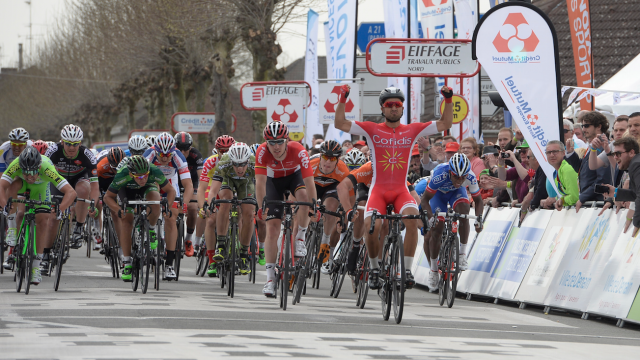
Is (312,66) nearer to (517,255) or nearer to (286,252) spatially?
(517,255)

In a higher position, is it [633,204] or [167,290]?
[633,204]

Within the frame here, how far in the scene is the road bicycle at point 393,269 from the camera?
9422 mm

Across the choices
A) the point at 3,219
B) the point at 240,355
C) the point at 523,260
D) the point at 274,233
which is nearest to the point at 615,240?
the point at 523,260

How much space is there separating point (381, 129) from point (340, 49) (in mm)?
13065

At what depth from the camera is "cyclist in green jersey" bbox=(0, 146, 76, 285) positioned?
1241 cm

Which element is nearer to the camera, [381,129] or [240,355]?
[240,355]

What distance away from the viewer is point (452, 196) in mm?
12453

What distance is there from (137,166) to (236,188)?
58.9 inches

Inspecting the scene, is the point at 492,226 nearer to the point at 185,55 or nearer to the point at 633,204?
the point at 633,204

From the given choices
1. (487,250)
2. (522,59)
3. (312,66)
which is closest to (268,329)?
(487,250)

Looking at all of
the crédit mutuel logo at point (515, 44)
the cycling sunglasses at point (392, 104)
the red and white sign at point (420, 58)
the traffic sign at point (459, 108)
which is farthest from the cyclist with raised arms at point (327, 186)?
the traffic sign at point (459, 108)

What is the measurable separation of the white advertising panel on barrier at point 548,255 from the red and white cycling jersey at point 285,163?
3.06 meters

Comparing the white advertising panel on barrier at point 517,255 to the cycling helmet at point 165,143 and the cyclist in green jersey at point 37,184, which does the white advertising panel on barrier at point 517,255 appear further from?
the cyclist in green jersey at point 37,184

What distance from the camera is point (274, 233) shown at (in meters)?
10.9
